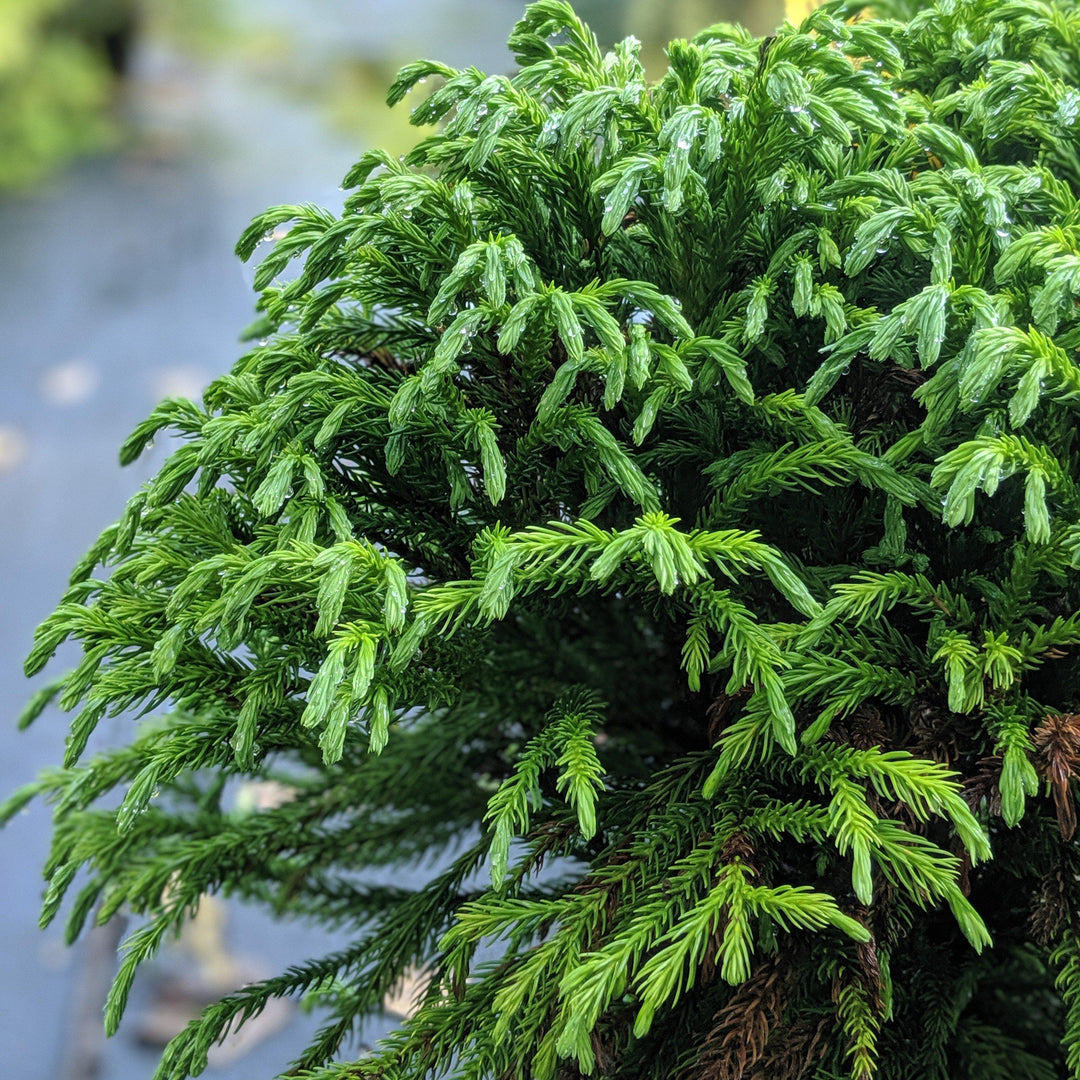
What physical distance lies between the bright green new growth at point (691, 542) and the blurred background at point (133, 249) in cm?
57

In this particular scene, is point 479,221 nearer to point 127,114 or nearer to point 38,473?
point 38,473

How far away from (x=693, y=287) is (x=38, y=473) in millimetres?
1898

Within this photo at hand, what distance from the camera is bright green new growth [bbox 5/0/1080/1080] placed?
51cm

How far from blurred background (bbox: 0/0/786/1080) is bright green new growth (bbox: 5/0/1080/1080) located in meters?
0.57

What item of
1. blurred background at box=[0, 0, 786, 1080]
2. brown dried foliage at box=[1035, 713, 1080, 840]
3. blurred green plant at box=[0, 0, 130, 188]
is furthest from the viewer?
blurred green plant at box=[0, 0, 130, 188]

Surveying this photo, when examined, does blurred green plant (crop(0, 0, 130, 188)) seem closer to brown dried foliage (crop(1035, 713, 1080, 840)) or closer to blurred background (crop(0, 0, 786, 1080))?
blurred background (crop(0, 0, 786, 1080))

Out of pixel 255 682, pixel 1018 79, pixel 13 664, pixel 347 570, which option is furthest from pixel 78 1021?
pixel 1018 79

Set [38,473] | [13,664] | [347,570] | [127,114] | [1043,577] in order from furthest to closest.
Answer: [127,114], [38,473], [13,664], [1043,577], [347,570]

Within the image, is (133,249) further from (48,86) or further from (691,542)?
(691,542)

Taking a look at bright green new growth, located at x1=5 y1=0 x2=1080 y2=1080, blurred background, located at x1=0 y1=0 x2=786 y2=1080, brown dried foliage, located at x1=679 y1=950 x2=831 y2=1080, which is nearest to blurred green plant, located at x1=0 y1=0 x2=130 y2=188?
blurred background, located at x1=0 y1=0 x2=786 y2=1080

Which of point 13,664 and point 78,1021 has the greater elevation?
point 13,664

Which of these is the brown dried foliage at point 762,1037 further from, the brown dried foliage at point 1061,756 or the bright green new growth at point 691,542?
the brown dried foliage at point 1061,756

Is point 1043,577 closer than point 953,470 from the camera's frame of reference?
No

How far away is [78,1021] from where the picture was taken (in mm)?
1344
